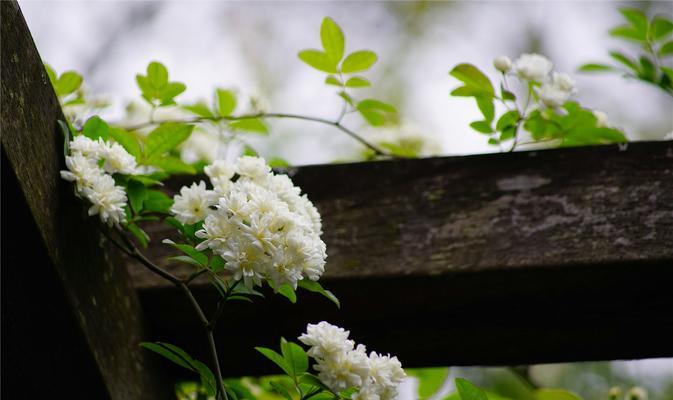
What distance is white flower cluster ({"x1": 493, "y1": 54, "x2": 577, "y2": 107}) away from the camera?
1.06 m

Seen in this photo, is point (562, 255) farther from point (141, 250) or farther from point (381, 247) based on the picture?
point (141, 250)

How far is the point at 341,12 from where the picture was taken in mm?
5684

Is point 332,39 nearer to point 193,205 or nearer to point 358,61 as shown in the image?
point 358,61

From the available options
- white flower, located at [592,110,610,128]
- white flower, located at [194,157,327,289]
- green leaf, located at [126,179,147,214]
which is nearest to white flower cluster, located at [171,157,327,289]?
white flower, located at [194,157,327,289]

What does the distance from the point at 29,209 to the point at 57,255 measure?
0.20ft

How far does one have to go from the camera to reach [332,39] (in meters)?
1.13

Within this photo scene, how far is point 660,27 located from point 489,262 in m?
0.52

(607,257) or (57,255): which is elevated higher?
(607,257)

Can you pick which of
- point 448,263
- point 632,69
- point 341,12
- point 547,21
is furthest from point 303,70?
point 448,263

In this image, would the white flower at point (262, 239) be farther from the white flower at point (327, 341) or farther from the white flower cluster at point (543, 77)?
the white flower cluster at point (543, 77)

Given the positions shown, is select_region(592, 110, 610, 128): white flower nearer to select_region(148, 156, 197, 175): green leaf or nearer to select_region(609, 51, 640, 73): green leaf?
select_region(609, 51, 640, 73): green leaf

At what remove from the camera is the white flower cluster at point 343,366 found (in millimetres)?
711

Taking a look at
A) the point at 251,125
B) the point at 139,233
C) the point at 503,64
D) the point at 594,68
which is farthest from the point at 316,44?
the point at 139,233

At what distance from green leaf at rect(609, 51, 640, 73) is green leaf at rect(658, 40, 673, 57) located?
0.12 ft
